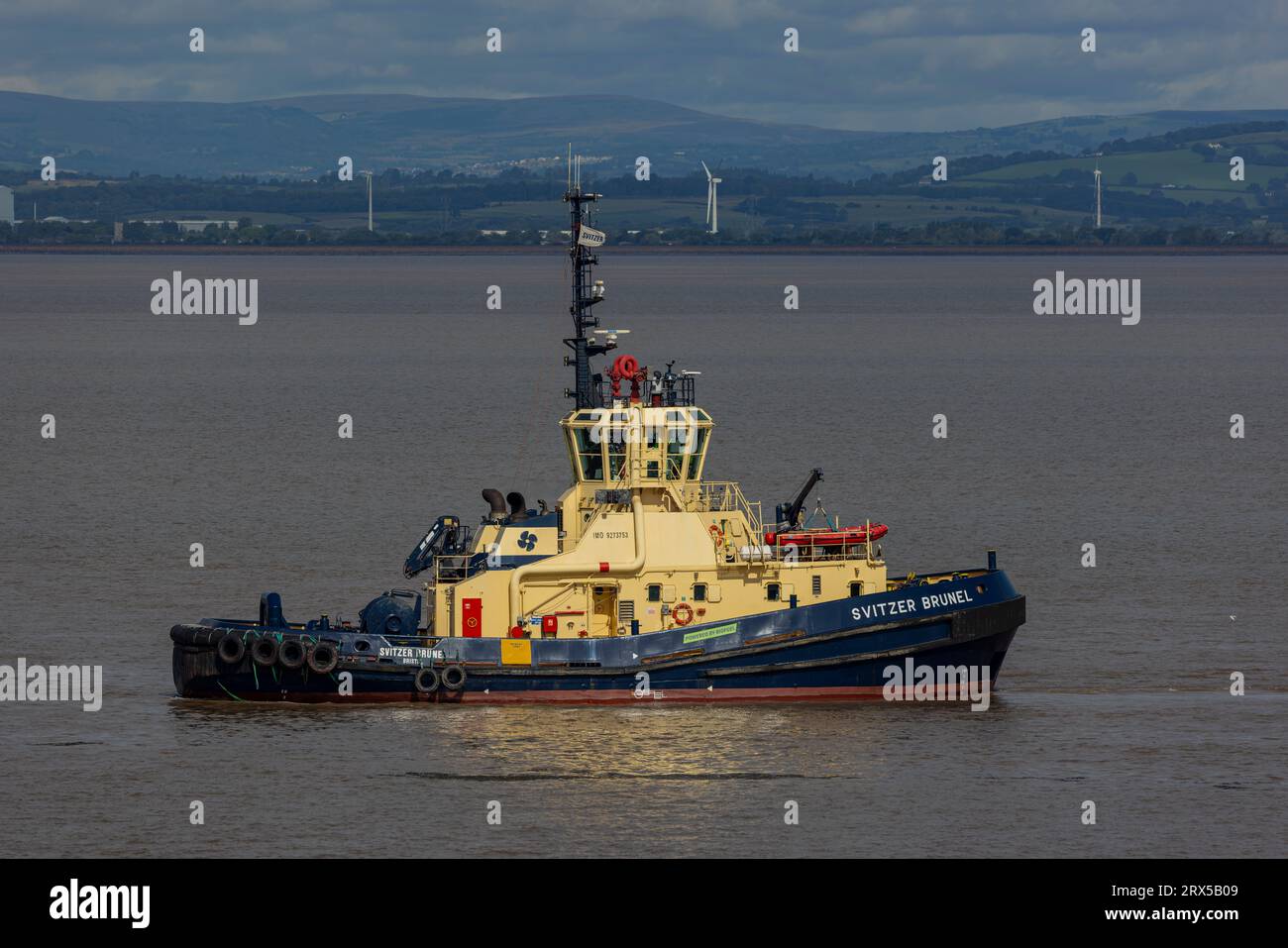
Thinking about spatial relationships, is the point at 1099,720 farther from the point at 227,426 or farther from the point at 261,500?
the point at 227,426

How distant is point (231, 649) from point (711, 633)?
8940 mm

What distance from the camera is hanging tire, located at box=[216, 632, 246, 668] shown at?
40.9 m

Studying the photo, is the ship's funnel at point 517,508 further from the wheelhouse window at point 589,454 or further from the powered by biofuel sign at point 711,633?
the powered by biofuel sign at point 711,633

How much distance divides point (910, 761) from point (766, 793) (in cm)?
319

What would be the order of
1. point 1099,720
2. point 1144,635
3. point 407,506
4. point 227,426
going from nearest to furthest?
point 1099,720 < point 1144,635 < point 407,506 < point 227,426

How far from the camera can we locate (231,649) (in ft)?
134

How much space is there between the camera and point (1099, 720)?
131ft

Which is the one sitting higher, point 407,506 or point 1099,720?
point 407,506

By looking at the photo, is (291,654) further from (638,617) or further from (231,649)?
(638,617)

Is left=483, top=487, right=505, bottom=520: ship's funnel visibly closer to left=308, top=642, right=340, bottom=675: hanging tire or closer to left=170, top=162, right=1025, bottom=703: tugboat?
left=170, top=162, right=1025, bottom=703: tugboat

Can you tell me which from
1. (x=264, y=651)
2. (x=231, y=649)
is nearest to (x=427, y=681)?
(x=264, y=651)
